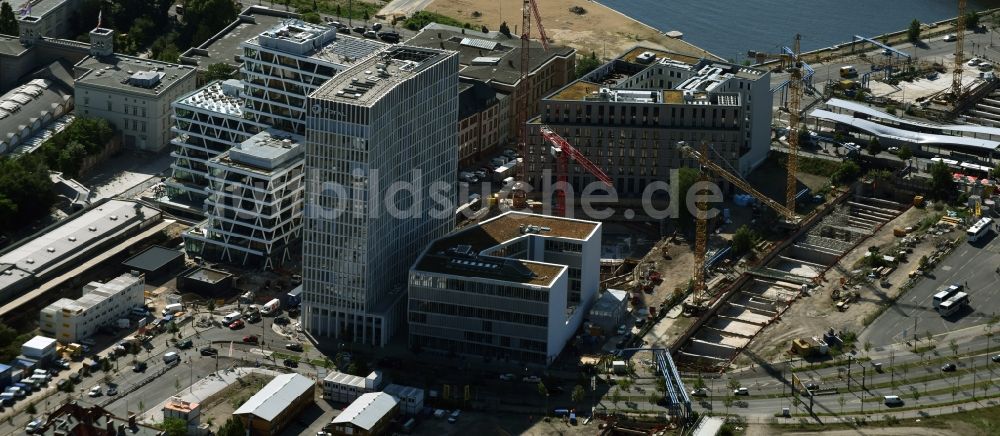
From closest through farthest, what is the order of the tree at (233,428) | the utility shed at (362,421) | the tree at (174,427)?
the tree at (174,427) → the tree at (233,428) → the utility shed at (362,421)

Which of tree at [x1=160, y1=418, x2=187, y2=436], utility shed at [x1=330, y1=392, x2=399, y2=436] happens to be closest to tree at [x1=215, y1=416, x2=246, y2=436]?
tree at [x1=160, y1=418, x2=187, y2=436]

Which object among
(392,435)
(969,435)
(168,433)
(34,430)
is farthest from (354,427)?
(969,435)

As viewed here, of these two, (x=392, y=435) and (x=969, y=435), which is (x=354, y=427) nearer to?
(x=392, y=435)

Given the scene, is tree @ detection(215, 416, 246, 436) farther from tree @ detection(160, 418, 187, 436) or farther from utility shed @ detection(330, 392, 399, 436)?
utility shed @ detection(330, 392, 399, 436)

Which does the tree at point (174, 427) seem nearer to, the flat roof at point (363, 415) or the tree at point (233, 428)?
the tree at point (233, 428)

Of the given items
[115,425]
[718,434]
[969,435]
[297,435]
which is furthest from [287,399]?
[969,435]

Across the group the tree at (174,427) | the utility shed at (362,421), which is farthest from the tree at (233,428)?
the utility shed at (362,421)

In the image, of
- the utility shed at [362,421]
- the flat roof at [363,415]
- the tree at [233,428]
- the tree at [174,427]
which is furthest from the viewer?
the flat roof at [363,415]
